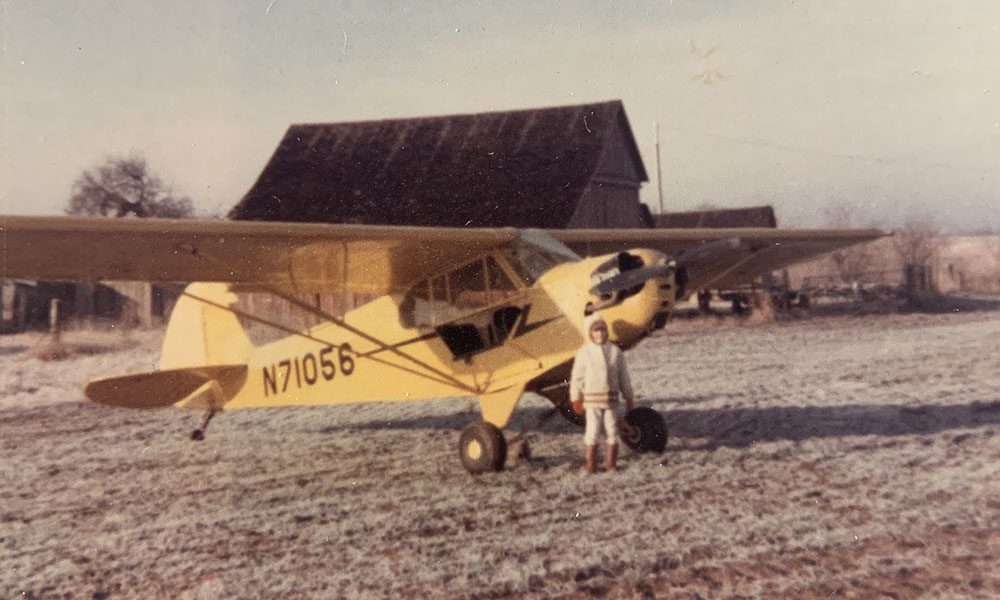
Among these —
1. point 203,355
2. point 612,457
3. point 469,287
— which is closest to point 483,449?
point 612,457

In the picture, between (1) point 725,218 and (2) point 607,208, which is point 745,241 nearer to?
(2) point 607,208

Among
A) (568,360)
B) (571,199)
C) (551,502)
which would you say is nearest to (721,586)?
(551,502)

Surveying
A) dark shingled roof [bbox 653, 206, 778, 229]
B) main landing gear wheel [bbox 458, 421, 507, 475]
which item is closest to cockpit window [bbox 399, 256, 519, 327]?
main landing gear wheel [bbox 458, 421, 507, 475]

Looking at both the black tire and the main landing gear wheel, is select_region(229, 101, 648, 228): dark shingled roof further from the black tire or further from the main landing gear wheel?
the main landing gear wheel

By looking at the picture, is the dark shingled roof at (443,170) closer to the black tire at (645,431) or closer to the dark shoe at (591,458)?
the black tire at (645,431)

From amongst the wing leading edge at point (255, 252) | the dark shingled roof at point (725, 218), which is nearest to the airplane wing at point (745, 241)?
the wing leading edge at point (255, 252)
